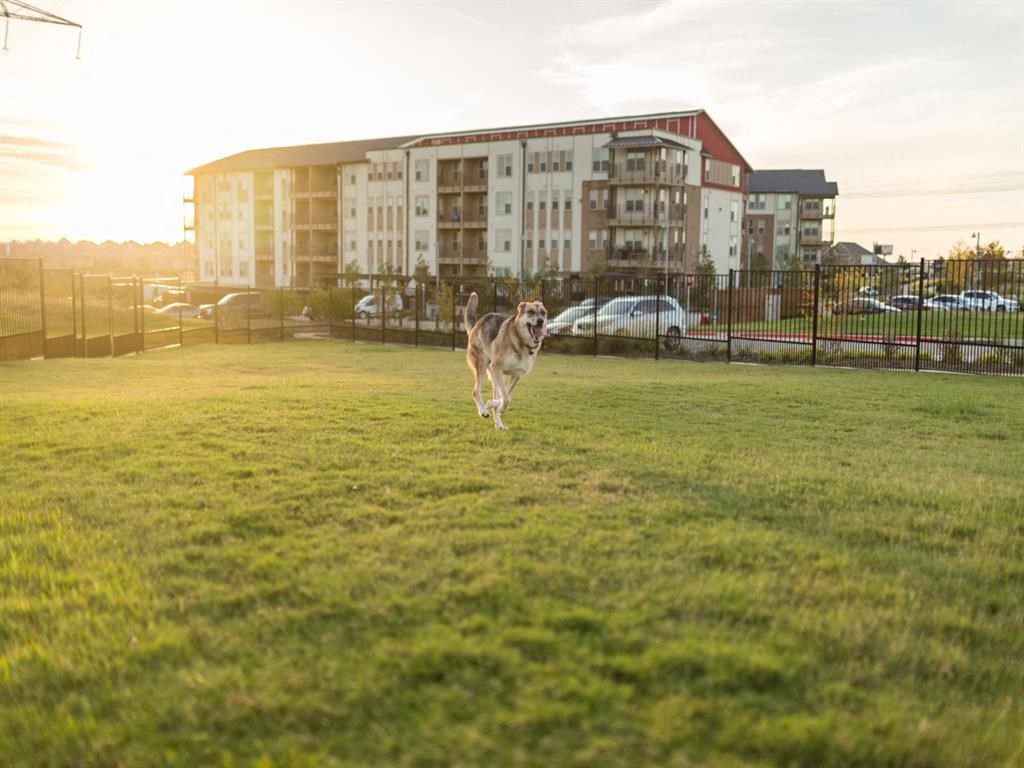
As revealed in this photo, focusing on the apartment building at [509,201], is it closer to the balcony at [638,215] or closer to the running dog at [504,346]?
the balcony at [638,215]

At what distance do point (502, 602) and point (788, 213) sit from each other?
104 metres

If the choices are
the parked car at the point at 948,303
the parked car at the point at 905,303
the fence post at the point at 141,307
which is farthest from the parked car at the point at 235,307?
the parked car at the point at 948,303

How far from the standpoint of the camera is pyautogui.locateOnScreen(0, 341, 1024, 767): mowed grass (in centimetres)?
327

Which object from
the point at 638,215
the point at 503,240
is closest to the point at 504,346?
the point at 638,215

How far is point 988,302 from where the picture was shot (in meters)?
20.6

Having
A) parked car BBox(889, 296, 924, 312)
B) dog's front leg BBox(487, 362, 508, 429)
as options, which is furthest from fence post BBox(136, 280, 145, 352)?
parked car BBox(889, 296, 924, 312)

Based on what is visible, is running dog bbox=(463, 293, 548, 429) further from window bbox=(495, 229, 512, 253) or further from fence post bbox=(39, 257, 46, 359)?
window bbox=(495, 229, 512, 253)

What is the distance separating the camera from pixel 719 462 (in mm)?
7879

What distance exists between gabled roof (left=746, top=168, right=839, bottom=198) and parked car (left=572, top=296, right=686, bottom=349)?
259ft

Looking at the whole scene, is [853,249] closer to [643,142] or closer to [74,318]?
[643,142]

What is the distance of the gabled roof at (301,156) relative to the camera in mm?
84625

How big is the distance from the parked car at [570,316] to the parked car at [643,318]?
0.74 m

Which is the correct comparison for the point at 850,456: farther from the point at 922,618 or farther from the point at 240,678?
the point at 240,678

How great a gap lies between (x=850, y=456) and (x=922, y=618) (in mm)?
4489
